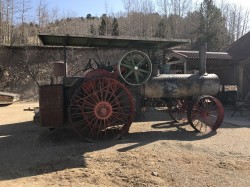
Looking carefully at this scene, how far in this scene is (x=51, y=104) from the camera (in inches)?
358

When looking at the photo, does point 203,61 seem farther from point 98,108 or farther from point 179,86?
point 98,108

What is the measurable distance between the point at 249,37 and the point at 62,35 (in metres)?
15.3

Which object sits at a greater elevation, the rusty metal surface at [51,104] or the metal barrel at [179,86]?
the metal barrel at [179,86]

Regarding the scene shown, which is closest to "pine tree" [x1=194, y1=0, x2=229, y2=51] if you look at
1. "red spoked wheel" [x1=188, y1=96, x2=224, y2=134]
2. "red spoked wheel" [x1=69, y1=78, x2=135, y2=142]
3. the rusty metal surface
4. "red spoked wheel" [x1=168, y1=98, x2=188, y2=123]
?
"red spoked wheel" [x1=168, y1=98, x2=188, y2=123]

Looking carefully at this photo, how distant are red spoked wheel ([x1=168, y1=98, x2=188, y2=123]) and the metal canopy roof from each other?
6.20 ft

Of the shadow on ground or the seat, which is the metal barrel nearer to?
the shadow on ground

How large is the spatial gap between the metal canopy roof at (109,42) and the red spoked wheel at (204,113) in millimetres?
1953

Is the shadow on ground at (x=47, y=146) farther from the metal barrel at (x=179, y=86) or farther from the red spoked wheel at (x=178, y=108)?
the metal barrel at (x=179, y=86)

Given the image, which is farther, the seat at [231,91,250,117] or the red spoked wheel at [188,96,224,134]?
the seat at [231,91,250,117]

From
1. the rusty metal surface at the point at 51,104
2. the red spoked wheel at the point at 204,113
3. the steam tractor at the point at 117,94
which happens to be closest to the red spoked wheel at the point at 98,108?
the steam tractor at the point at 117,94

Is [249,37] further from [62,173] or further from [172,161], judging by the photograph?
[62,173]

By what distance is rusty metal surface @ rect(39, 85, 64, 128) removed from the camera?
907 centimetres

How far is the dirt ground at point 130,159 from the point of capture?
6.19 m

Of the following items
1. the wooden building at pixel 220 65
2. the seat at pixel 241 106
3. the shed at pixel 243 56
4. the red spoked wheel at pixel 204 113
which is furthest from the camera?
the shed at pixel 243 56
